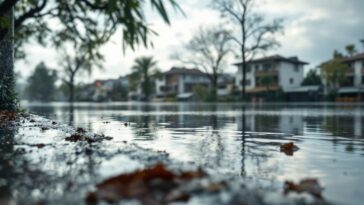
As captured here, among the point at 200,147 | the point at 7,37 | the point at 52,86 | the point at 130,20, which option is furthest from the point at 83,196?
the point at 52,86

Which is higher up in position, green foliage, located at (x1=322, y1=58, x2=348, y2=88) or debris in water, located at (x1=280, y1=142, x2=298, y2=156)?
green foliage, located at (x1=322, y1=58, x2=348, y2=88)

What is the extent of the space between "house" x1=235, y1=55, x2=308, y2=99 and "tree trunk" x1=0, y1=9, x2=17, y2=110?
5890cm

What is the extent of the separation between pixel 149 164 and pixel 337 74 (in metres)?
64.6

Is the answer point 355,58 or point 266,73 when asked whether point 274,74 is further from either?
point 355,58

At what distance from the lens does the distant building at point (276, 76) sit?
7119 cm

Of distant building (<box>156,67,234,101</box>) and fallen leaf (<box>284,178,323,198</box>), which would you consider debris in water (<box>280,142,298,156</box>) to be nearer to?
fallen leaf (<box>284,178,323,198</box>)

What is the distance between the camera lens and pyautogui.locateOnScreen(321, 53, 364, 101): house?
63.4m

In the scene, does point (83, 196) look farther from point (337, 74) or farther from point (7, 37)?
point (337, 74)

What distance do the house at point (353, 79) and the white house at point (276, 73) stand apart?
854 centimetres

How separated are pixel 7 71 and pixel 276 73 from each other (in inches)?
2560

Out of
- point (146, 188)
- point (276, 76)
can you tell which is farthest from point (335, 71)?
point (146, 188)

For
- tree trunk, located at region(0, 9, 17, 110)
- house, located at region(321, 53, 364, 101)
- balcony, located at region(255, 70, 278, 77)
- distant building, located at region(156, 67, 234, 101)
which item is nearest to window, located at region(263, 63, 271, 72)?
balcony, located at region(255, 70, 278, 77)

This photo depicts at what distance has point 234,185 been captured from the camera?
311 centimetres

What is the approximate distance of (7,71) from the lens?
14945mm
